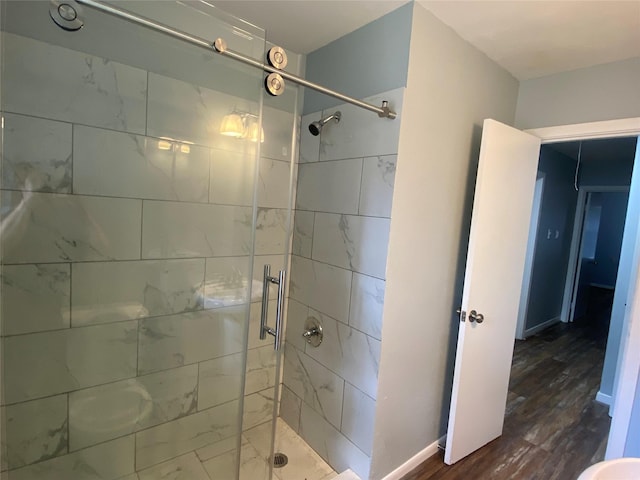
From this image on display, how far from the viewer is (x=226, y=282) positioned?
1.83 metres

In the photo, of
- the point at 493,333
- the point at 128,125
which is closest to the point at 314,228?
the point at 128,125

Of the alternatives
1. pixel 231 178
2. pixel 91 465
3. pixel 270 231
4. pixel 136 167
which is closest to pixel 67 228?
pixel 136 167

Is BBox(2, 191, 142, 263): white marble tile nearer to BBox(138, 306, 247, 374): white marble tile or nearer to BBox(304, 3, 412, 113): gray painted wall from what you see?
BBox(138, 306, 247, 374): white marble tile

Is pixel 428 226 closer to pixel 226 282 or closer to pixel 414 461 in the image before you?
pixel 226 282

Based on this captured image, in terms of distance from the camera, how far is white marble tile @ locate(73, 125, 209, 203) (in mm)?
1385

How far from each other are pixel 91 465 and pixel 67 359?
21.0 inches

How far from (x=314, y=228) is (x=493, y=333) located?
3.99ft

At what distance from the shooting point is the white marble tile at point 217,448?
5.82 ft

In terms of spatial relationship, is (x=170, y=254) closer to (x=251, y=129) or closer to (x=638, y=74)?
(x=251, y=129)

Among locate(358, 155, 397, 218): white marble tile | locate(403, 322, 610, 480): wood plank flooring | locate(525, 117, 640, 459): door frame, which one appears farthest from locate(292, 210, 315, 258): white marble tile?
locate(525, 117, 640, 459): door frame

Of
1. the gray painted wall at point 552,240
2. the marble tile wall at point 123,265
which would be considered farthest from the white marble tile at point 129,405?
the gray painted wall at point 552,240

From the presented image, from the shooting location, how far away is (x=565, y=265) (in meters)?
4.71

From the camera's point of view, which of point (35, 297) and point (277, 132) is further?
point (277, 132)

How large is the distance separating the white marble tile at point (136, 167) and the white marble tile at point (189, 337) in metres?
0.61
